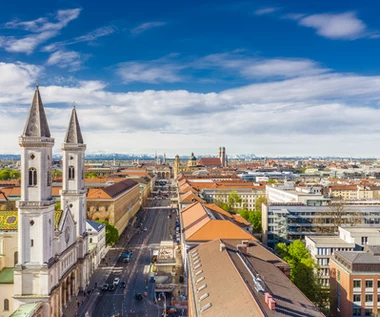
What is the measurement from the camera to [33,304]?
54250 millimetres

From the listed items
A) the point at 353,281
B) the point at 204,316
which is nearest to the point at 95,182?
the point at 353,281

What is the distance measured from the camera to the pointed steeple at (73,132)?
76.1 meters

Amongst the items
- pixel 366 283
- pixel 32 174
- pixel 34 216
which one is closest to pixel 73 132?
pixel 32 174

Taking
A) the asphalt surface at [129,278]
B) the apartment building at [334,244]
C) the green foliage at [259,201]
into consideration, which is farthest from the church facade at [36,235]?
the green foliage at [259,201]

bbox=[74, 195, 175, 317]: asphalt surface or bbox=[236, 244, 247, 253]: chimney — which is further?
bbox=[74, 195, 175, 317]: asphalt surface

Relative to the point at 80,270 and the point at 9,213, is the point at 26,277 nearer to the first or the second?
the point at 9,213

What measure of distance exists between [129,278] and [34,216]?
29535 millimetres

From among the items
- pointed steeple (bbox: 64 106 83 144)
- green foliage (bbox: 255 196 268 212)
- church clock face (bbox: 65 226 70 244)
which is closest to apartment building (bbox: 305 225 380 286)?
church clock face (bbox: 65 226 70 244)

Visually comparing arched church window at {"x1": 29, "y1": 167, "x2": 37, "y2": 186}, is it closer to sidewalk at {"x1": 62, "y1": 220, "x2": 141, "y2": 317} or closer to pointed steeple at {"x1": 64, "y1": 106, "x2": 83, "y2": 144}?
pointed steeple at {"x1": 64, "y1": 106, "x2": 83, "y2": 144}

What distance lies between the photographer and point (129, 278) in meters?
78.8

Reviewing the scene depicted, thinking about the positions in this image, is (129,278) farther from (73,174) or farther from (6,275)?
(6,275)

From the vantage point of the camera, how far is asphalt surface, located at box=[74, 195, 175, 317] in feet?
207

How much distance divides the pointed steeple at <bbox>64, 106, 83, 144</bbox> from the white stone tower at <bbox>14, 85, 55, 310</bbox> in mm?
18880

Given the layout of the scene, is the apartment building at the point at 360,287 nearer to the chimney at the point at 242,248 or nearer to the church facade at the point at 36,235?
the chimney at the point at 242,248
